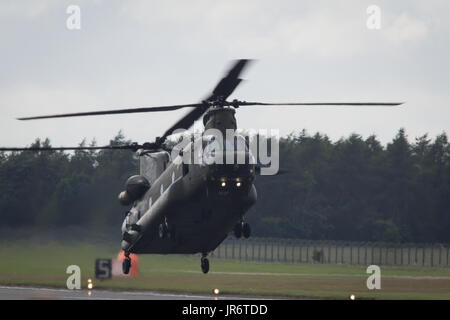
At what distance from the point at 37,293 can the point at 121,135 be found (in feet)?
242

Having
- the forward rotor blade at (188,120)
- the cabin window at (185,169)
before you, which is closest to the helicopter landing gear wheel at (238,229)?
the cabin window at (185,169)

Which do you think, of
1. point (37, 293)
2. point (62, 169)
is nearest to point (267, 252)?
point (62, 169)

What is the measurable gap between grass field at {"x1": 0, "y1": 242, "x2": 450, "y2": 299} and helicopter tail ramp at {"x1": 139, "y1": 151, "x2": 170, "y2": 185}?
16943 millimetres

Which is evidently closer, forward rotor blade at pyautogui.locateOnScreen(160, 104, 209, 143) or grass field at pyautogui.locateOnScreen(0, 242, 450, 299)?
A: forward rotor blade at pyautogui.locateOnScreen(160, 104, 209, 143)

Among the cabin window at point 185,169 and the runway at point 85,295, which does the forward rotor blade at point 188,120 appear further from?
the runway at point 85,295

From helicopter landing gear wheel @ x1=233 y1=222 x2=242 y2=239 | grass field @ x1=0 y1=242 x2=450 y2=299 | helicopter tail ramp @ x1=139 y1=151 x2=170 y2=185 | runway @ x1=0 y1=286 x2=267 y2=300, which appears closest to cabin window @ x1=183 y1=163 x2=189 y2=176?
helicopter landing gear wheel @ x1=233 y1=222 x2=242 y2=239

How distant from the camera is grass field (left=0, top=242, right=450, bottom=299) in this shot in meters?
52.3

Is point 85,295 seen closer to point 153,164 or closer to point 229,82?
point 153,164

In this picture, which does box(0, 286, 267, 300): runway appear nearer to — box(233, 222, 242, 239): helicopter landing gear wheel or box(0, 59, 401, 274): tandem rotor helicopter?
box(0, 59, 401, 274): tandem rotor helicopter

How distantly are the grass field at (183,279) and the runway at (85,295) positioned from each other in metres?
1.72

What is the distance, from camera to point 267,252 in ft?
285

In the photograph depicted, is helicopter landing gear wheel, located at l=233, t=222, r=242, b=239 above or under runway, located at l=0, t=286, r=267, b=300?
above

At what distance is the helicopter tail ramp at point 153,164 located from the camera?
1345 inches

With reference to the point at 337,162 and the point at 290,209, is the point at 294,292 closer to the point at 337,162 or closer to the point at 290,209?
the point at 290,209
